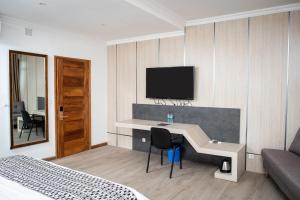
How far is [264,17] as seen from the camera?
148 inches

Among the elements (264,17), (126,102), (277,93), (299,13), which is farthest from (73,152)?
(299,13)

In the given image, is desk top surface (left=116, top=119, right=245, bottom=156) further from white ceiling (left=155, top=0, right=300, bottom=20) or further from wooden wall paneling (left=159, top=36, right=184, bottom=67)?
white ceiling (left=155, top=0, right=300, bottom=20)

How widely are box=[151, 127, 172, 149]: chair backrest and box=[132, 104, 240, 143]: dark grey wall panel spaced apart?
0.98 meters

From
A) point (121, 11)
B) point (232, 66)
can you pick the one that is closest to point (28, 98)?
point (121, 11)

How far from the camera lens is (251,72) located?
391cm

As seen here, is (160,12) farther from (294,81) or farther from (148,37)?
(294,81)

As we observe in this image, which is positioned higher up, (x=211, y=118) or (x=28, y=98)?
(x=28, y=98)

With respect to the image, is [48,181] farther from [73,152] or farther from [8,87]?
[73,152]

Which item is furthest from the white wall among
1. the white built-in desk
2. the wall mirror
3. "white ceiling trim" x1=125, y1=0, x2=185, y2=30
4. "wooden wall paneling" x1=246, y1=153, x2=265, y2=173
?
"wooden wall paneling" x1=246, y1=153, x2=265, y2=173

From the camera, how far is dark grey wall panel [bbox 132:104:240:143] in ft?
13.4

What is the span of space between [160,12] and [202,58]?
4.02ft

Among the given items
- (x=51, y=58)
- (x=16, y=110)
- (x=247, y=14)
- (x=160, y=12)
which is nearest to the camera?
(x=160, y=12)

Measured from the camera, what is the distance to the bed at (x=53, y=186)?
172 cm

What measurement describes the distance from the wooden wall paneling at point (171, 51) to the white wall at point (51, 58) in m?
1.66
